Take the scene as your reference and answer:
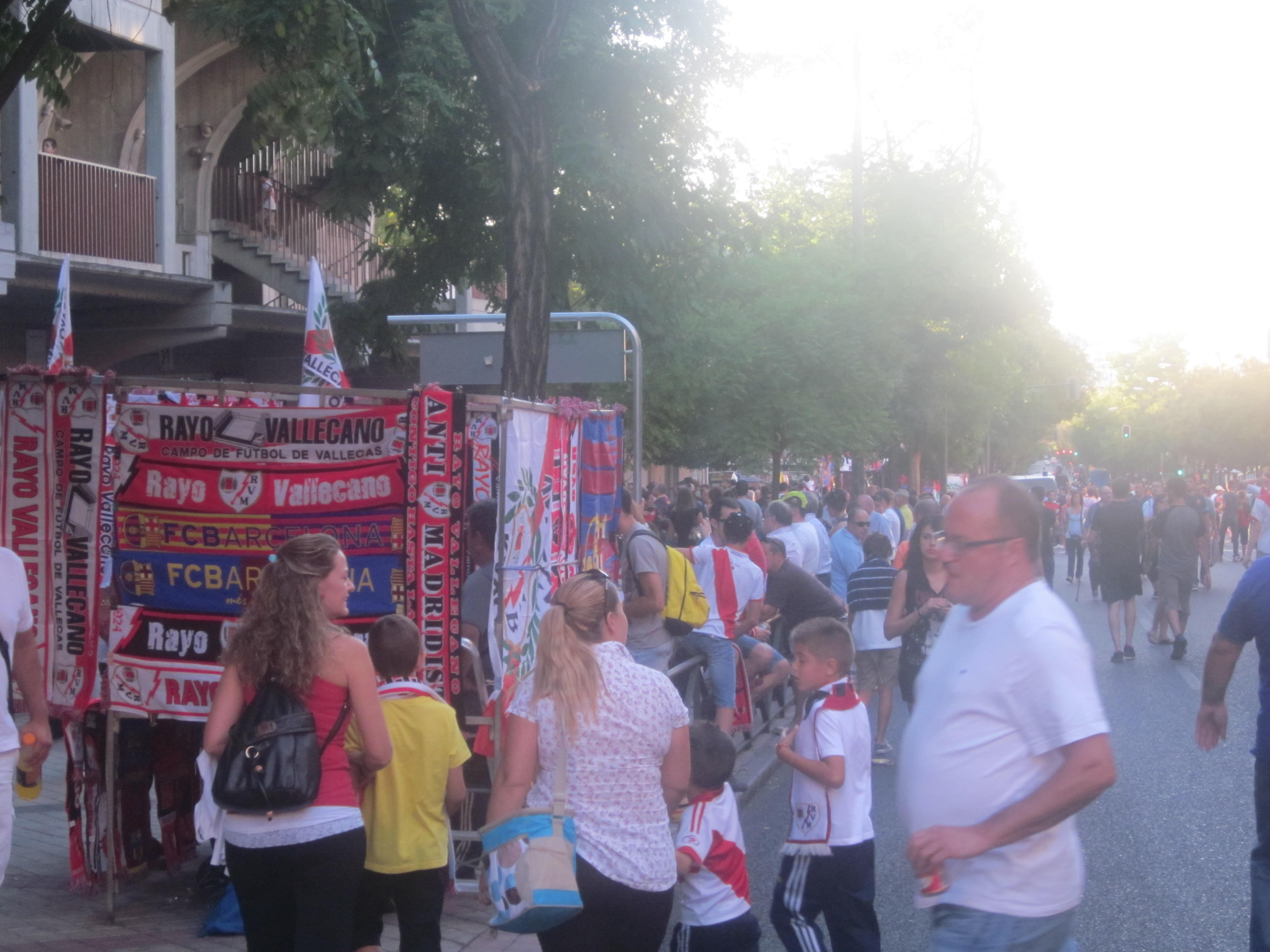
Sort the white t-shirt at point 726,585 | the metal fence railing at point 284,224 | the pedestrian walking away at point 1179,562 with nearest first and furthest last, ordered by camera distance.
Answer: the white t-shirt at point 726,585, the pedestrian walking away at point 1179,562, the metal fence railing at point 284,224

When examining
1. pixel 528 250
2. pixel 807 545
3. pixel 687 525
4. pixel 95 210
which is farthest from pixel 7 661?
pixel 95 210

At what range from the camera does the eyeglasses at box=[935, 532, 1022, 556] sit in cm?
293

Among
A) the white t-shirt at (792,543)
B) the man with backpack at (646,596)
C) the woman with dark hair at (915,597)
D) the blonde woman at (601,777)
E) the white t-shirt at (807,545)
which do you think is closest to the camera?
the blonde woman at (601,777)

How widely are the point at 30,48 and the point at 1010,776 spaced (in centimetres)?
636

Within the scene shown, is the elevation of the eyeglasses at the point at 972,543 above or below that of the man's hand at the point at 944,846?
above

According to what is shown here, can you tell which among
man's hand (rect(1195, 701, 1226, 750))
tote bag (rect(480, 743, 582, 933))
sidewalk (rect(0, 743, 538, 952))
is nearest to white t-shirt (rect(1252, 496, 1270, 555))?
man's hand (rect(1195, 701, 1226, 750))

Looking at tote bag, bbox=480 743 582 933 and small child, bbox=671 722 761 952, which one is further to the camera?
small child, bbox=671 722 761 952

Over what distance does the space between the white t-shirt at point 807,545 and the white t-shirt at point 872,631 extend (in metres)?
2.20

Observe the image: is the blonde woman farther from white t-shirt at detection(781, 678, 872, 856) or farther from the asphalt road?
the asphalt road

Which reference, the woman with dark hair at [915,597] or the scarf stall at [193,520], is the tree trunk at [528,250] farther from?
the woman with dark hair at [915,597]

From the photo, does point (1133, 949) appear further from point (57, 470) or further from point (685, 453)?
point (685, 453)

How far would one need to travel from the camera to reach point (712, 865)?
412 cm

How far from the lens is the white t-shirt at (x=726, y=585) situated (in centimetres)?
917

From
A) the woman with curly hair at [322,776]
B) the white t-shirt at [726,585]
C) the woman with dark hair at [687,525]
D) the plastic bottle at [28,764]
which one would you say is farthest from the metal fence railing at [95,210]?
the woman with curly hair at [322,776]
